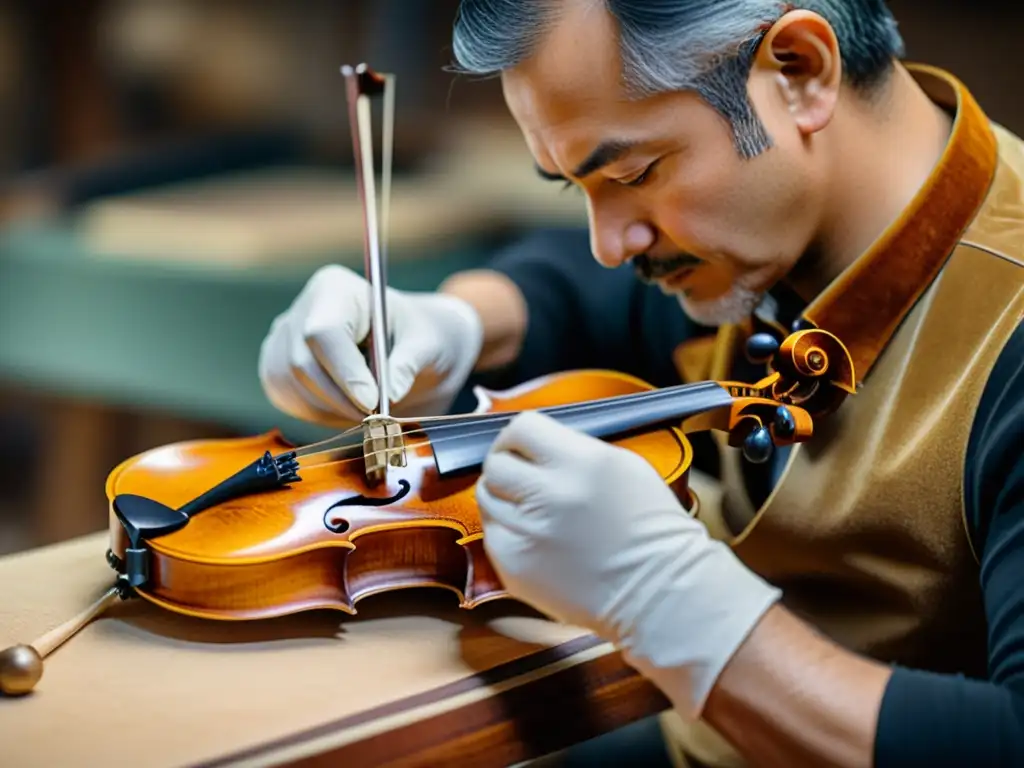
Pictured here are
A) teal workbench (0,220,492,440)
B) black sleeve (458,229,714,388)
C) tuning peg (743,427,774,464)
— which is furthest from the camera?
teal workbench (0,220,492,440)

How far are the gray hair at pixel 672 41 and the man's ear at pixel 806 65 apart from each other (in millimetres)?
18

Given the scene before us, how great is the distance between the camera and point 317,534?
2.93 ft

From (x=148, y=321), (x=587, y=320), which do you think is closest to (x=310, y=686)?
(x=587, y=320)

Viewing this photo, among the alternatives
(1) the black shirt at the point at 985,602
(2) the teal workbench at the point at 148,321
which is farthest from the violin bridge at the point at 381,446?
(2) the teal workbench at the point at 148,321

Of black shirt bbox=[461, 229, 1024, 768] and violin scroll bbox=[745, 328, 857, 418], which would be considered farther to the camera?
violin scroll bbox=[745, 328, 857, 418]

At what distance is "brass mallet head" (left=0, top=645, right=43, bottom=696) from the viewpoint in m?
0.80

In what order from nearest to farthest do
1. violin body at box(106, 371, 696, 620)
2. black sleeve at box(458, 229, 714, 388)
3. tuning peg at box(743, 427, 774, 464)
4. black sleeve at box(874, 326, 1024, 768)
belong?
1. black sleeve at box(874, 326, 1024, 768)
2. violin body at box(106, 371, 696, 620)
3. tuning peg at box(743, 427, 774, 464)
4. black sleeve at box(458, 229, 714, 388)

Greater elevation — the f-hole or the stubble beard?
the stubble beard

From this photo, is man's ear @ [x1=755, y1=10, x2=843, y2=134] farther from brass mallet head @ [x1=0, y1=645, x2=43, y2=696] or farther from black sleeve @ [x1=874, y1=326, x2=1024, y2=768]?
brass mallet head @ [x1=0, y1=645, x2=43, y2=696]

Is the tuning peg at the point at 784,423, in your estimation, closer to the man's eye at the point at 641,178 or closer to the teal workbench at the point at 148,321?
the man's eye at the point at 641,178

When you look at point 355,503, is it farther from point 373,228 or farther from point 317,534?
point 373,228

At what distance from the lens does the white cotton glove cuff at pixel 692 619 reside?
2.51ft

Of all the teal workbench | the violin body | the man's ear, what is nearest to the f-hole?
the violin body

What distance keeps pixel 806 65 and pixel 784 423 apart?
1.09 ft
